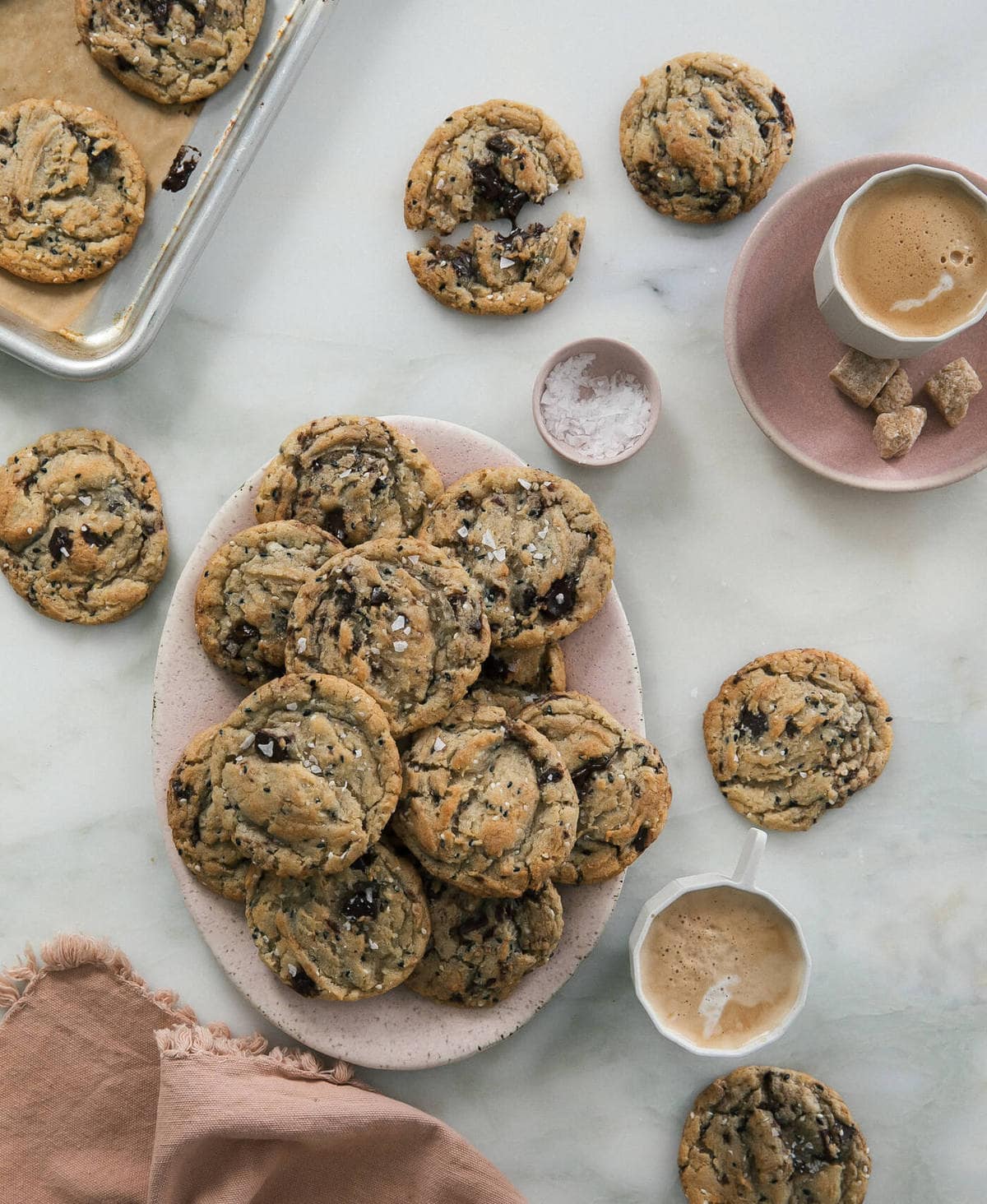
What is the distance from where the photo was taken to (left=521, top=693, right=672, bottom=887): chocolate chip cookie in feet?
7.04

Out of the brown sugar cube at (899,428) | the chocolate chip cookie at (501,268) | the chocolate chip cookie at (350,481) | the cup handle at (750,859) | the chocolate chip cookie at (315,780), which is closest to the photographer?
the chocolate chip cookie at (315,780)

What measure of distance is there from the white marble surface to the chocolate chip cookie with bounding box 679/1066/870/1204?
68mm

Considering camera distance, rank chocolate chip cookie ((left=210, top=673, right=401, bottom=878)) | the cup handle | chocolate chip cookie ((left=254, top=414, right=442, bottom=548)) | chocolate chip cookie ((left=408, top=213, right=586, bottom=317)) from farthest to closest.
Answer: chocolate chip cookie ((left=408, top=213, right=586, bottom=317)), chocolate chip cookie ((left=254, top=414, right=442, bottom=548)), the cup handle, chocolate chip cookie ((left=210, top=673, right=401, bottom=878))

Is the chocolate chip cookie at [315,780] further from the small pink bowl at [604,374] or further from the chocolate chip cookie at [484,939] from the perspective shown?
the small pink bowl at [604,374]

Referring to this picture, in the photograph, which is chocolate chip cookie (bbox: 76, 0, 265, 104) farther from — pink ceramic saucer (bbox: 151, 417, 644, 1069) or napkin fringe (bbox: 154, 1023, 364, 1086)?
napkin fringe (bbox: 154, 1023, 364, 1086)

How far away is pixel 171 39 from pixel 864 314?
5.04ft

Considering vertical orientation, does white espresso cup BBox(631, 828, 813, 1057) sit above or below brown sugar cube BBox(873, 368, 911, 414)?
below

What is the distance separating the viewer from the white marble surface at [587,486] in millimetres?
2492

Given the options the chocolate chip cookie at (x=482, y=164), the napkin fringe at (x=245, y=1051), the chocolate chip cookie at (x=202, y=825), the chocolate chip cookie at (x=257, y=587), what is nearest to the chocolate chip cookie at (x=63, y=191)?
the chocolate chip cookie at (x=482, y=164)

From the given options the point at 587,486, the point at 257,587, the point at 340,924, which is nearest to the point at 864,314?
the point at 587,486

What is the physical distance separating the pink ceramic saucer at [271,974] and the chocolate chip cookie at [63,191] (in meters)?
0.63

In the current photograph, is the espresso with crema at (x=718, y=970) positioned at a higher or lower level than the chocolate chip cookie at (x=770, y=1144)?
higher

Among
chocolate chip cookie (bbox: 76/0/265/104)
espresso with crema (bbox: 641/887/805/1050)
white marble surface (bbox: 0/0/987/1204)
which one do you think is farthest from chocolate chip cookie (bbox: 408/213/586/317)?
espresso with crema (bbox: 641/887/805/1050)

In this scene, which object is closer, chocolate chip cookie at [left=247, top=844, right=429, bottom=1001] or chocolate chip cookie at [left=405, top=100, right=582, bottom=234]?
chocolate chip cookie at [left=247, top=844, right=429, bottom=1001]
